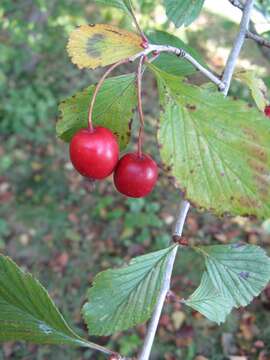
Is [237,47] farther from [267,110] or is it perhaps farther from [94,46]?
[94,46]

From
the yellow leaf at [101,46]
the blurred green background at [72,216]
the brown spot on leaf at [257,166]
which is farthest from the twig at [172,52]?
the blurred green background at [72,216]

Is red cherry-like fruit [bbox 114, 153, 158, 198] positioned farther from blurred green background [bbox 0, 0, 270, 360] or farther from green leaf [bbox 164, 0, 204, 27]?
blurred green background [bbox 0, 0, 270, 360]

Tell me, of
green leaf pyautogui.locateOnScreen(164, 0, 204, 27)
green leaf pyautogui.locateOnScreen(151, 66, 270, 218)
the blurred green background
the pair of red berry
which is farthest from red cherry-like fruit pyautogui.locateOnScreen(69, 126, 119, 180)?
the blurred green background

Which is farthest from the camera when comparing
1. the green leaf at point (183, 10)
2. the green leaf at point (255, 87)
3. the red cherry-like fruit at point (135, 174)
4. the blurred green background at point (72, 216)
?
the blurred green background at point (72, 216)

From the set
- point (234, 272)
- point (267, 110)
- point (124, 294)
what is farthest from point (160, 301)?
point (267, 110)

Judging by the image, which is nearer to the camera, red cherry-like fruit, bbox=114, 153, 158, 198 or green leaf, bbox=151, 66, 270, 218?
green leaf, bbox=151, 66, 270, 218

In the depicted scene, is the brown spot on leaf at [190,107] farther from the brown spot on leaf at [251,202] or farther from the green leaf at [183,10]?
the green leaf at [183,10]
